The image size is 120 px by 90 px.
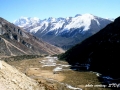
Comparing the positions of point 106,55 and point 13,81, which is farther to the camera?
point 106,55

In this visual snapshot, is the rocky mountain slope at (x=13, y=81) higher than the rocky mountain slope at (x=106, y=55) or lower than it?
higher

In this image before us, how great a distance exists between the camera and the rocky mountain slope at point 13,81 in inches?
1083

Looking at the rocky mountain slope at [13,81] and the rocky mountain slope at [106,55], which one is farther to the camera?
the rocky mountain slope at [106,55]

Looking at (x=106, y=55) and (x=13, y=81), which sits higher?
(x=13, y=81)

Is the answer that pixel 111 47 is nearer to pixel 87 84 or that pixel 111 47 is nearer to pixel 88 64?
pixel 88 64

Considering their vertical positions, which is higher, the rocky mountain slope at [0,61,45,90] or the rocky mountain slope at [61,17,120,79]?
the rocky mountain slope at [0,61,45,90]

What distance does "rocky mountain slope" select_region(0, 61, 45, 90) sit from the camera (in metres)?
27.5

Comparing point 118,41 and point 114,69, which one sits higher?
point 118,41

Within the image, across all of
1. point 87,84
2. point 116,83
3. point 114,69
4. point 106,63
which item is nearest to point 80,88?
point 87,84

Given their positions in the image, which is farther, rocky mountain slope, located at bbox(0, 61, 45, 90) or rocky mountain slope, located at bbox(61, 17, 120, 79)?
rocky mountain slope, located at bbox(61, 17, 120, 79)

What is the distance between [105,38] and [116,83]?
63759 millimetres

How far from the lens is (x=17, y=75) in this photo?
101 feet

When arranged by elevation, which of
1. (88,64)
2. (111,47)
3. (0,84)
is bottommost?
(88,64)

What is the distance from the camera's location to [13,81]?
28.7 m
